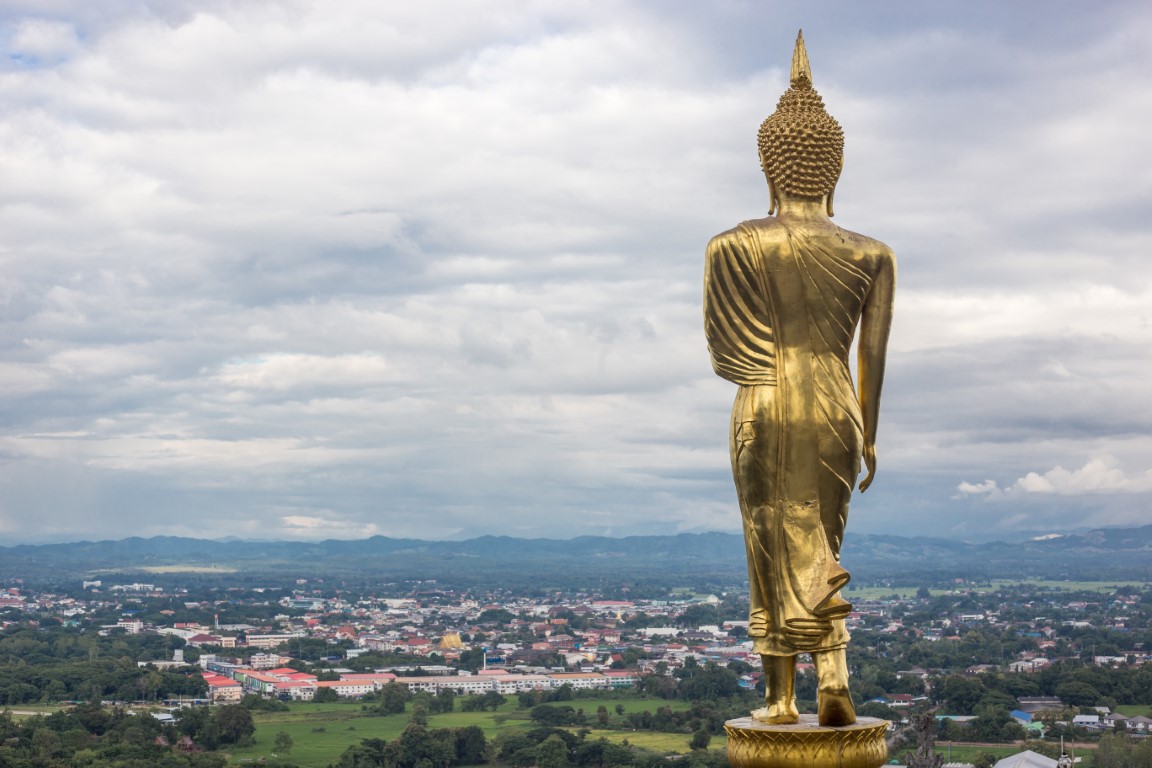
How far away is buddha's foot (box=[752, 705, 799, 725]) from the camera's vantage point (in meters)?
9.62

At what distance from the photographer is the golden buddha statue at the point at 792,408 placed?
31.8 feet

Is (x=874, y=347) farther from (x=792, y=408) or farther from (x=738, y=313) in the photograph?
(x=738, y=313)

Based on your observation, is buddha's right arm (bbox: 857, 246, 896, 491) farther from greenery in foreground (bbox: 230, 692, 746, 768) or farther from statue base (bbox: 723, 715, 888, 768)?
greenery in foreground (bbox: 230, 692, 746, 768)

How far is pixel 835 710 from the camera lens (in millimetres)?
9430

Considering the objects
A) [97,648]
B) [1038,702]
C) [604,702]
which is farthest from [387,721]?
[97,648]

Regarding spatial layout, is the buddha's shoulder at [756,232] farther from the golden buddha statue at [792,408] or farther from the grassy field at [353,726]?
the grassy field at [353,726]

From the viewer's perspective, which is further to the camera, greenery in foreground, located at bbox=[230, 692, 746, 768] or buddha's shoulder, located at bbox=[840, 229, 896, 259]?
greenery in foreground, located at bbox=[230, 692, 746, 768]

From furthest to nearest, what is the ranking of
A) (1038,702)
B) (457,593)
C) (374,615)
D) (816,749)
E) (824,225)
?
1. (457,593)
2. (374,615)
3. (1038,702)
4. (824,225)
5. (816,749)

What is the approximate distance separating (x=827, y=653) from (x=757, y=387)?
5.34ft

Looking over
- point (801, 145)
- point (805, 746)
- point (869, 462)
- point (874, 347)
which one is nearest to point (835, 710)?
point (805, 746)

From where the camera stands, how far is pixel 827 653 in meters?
9.69

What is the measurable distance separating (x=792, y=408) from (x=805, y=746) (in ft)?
6.43

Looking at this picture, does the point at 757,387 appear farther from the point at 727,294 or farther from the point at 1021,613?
the point at 1021,613

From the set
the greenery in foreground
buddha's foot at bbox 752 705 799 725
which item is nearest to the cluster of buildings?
the greenery in foreground
